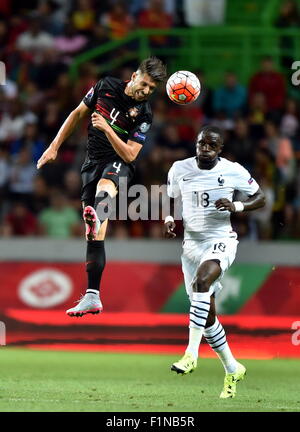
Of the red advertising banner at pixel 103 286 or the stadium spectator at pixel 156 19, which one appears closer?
the red advertising banner at pixel 103 286

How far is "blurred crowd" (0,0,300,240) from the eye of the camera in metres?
16.6

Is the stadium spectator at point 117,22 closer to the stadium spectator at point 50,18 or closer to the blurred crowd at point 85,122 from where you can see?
the blurred crowd at point 85,122

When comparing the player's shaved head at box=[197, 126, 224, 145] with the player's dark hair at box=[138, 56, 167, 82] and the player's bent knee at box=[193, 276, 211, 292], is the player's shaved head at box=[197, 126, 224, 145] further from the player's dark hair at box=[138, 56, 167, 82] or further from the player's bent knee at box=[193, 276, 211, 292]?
the player's bent knee at box=[193, 276, 211, 292]

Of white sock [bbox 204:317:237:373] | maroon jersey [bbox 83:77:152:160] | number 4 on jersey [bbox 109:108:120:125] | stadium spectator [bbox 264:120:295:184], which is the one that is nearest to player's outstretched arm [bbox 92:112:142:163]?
maroon jersey [bbox 83:77:152:160]

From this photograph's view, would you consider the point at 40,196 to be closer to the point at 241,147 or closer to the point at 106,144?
the point at 241,147

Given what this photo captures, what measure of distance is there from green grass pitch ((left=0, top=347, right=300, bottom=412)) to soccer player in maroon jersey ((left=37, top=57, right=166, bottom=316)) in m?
0.98

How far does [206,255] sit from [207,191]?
0.65 meters

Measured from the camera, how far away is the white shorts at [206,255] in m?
10.6

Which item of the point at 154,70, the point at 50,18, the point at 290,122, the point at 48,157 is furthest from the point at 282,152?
the point at 48,157

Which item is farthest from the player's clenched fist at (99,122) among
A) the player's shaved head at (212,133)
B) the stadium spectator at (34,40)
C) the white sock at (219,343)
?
the stadium spectator at (34,40)

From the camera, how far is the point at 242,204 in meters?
10.4

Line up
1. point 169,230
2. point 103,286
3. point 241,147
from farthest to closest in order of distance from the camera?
point 241,147
point 103,286
point 169,230

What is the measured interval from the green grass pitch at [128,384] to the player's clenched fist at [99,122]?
2.52m
